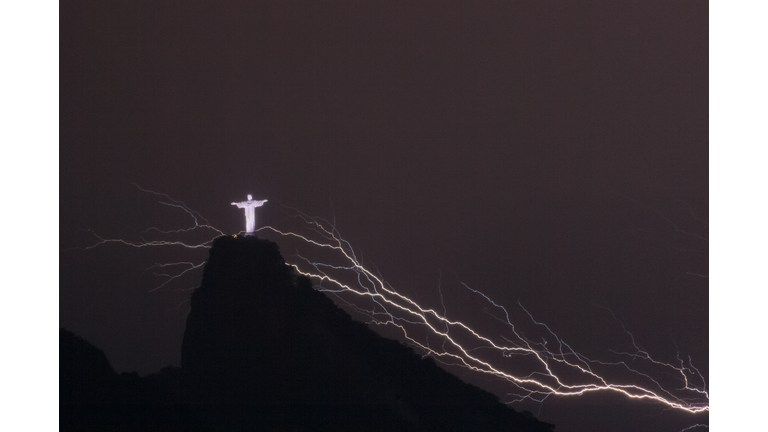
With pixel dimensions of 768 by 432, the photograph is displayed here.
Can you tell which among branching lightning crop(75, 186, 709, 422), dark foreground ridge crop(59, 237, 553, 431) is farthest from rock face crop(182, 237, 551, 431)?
branching lightning crop(75, 186, 709, 422)

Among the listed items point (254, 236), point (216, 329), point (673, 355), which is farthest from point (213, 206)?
point (673, 355)

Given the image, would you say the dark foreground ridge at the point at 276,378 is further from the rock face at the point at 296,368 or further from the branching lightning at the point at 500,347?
the branching lightning at the point at 500,347

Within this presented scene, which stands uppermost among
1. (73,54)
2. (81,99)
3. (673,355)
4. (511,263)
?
(73,54)

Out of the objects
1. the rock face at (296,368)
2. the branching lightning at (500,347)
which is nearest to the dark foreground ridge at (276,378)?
the rock face at (296,368)

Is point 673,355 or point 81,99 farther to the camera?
point 81,99

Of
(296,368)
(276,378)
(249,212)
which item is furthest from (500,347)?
(249,212)

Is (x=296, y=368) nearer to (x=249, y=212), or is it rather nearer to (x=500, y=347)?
(x=249, y=212)

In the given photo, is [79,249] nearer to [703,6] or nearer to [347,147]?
[347,147]
